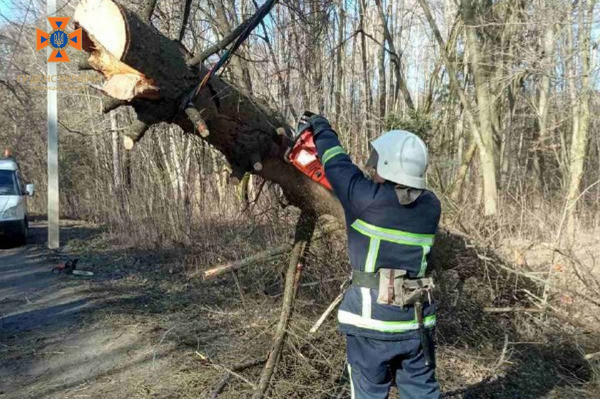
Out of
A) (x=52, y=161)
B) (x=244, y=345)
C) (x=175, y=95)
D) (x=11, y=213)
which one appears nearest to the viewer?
(x=175, y=95)

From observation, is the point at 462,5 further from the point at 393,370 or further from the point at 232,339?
the point at 393,370

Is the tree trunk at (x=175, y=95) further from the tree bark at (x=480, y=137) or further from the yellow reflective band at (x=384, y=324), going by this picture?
the tree bark at (x=480, y=137)

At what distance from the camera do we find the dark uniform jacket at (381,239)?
2697 millimetres

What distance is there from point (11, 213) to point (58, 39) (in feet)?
16.2

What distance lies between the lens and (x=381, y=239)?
2709 millimetres

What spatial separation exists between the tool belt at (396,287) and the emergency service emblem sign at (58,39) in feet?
6.85

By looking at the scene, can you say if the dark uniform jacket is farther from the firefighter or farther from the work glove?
the work glove

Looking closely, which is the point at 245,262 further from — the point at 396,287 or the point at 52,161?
the point at 52,161

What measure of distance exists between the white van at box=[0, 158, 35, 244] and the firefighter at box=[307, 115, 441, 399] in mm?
12473

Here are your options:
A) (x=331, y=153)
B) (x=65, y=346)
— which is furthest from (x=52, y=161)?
(x=331, y=153)

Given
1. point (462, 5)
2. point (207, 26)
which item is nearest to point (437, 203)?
point (207, 26)

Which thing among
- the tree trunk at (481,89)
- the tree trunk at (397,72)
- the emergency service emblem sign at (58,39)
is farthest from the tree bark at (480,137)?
the emergency service emblem sign at (58,39)

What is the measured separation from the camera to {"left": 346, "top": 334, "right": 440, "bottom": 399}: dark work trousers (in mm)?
2725

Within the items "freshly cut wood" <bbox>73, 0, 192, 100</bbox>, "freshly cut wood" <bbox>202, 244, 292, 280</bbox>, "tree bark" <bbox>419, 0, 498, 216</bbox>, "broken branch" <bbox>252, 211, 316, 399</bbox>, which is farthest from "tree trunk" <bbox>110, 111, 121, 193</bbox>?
"freshly cut wood" <bbox>73, 0, 192, 100</bbox>
